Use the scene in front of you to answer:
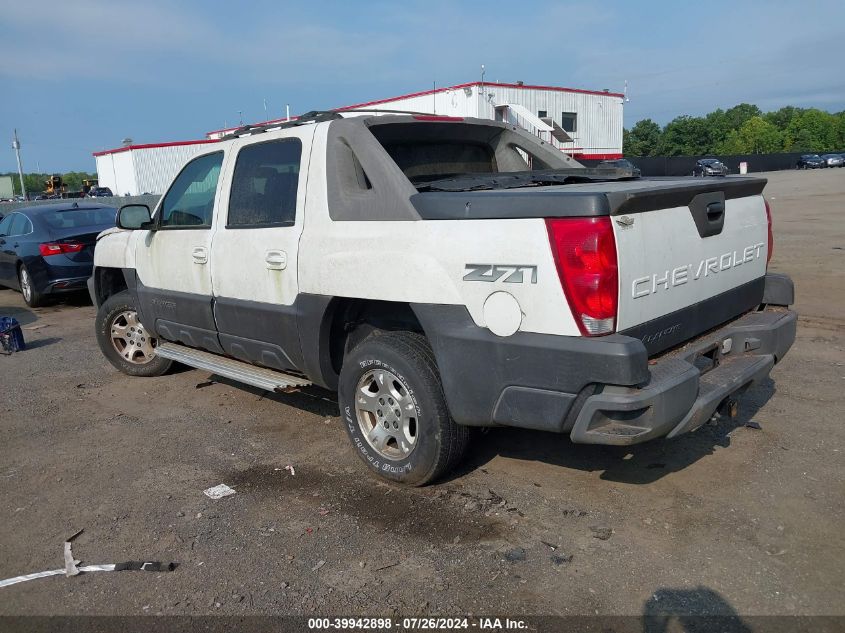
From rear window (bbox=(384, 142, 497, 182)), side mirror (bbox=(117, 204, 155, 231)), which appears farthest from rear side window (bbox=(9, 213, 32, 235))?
rear window (bbox=(384, 142, 497, 182))

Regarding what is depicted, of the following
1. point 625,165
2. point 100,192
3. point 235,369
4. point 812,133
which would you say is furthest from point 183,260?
point 812,133

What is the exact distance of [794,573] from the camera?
2.99 meters

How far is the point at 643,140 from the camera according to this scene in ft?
351

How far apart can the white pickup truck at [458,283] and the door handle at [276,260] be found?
0.04ft

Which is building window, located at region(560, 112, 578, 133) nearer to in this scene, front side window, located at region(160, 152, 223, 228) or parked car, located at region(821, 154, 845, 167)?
front side window, located at region(160, 152, 223, 228)

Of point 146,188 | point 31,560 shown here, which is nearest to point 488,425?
point 31,560

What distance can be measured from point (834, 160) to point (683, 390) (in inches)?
2560

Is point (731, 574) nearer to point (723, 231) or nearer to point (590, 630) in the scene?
point (590, 630)

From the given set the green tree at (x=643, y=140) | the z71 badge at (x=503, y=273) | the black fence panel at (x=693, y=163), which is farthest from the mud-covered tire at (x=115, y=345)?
the green tree at (x=643, y=140)

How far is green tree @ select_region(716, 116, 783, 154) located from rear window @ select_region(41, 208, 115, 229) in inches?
4281

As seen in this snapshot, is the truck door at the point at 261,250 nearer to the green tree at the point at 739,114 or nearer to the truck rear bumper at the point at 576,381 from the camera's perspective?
the truck rear bumper at the point at 576,381

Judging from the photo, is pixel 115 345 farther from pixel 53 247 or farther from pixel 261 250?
Answer: pixel 53 247

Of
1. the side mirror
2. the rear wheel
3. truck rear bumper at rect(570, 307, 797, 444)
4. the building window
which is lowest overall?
the rear wheel

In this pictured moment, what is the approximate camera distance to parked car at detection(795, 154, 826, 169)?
2290 inches
